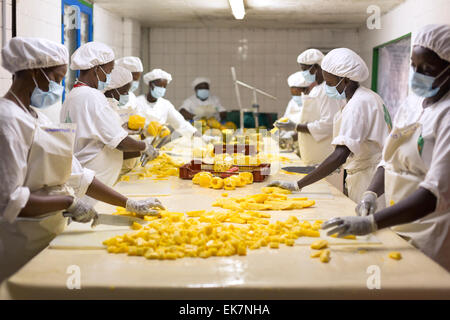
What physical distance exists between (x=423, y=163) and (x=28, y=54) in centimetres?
184

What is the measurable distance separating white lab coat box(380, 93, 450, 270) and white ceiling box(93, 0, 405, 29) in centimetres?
520

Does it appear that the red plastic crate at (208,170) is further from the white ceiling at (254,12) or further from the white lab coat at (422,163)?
the white ceiling at (254,12)

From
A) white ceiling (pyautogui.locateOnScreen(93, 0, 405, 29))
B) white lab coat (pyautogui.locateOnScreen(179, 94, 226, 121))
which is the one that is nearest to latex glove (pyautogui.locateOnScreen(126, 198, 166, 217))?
white ceiling (pyautogui.locateOnScreen(93, 0, 405, 29))

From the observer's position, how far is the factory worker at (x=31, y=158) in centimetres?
193

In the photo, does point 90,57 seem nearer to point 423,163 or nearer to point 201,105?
point 423,163

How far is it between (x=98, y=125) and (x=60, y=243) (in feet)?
4.67

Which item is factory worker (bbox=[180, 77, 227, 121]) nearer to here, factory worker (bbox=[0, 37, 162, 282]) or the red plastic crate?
the red plastic crate

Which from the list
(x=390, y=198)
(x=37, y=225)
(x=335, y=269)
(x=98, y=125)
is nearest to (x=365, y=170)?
(x=390, y=198)

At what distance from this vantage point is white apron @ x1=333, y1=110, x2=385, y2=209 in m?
3.12

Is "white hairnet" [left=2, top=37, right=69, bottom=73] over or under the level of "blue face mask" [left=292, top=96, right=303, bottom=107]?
under

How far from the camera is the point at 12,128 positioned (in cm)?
194

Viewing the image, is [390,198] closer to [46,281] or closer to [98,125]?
[46,281]

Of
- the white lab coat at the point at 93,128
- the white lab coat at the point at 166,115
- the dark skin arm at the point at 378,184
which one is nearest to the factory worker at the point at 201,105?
the white lab coat at the point at 166,115

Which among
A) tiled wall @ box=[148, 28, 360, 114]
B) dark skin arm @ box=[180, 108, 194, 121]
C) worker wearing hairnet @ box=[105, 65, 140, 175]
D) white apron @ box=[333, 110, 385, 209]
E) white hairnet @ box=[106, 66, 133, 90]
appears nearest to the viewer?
white apron @ box=[333, 110, 385, 209]
